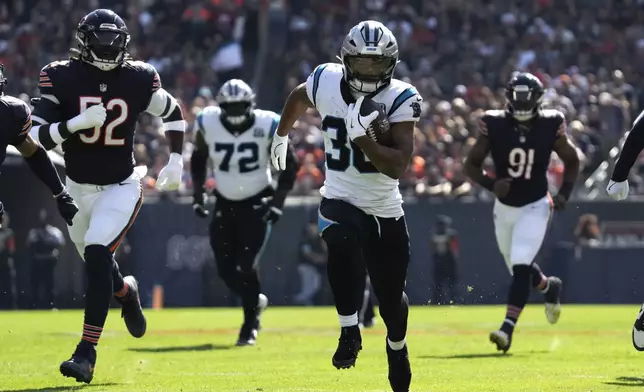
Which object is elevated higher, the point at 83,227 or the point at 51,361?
the point at 83,227

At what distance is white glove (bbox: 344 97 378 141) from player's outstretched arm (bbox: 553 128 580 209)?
17.1 feet

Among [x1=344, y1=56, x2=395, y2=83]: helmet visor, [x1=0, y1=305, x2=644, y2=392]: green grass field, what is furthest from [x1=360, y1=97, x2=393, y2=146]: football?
[x1=0, y1=305, x2=644, y2=392]: green grass field

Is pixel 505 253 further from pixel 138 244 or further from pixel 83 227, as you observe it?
pixel 138 244

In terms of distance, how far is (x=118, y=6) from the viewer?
26.8 metres

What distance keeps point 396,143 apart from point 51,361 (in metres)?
4.00

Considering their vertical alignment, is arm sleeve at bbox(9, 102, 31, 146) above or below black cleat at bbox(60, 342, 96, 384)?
above

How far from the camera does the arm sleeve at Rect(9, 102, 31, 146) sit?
320 inches

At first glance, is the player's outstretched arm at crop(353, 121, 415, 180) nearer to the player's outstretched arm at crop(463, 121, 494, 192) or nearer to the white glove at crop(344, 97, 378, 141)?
the white glove at crop(344, 97, 378, 141)

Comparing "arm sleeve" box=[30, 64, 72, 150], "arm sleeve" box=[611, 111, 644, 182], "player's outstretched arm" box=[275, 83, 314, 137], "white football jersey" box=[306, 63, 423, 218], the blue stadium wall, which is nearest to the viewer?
"white football jersey" box=[306, 63, 423, 218]

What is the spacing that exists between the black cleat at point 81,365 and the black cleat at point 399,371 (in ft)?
6.15

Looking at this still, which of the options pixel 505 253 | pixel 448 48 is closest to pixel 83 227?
pixel 505 253

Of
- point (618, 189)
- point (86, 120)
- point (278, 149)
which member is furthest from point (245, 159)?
point (618, 189)

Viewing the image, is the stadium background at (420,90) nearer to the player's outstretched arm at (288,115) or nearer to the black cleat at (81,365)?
the black cleat at (81,365)

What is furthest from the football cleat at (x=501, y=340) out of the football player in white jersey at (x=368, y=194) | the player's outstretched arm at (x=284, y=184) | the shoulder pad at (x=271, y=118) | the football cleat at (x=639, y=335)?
the football player in white jersey at (x=368, y=194)
